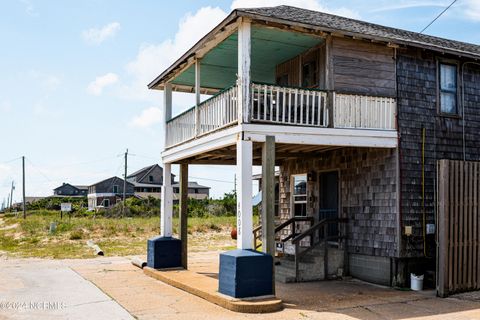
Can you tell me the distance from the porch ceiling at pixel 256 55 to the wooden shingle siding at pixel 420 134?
8.25ft

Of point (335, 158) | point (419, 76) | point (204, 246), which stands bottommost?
point (204, 246)

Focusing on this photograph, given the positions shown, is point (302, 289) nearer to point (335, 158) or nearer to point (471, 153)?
point (335, 158)

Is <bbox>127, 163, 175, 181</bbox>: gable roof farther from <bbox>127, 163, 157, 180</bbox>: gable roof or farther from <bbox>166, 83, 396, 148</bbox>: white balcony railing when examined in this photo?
<bbox>166, 83, 396, 148</bbox>: white balcony railing

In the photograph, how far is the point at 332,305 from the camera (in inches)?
383

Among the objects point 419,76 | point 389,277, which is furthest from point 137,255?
point 419,76

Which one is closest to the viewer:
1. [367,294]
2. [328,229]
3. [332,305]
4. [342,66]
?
[332,305]

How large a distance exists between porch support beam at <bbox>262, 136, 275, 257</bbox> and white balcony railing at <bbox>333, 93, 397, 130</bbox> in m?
1.89

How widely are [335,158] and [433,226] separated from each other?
3211mm

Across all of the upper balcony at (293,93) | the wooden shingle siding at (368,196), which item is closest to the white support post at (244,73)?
the upper balcony at (293,93)

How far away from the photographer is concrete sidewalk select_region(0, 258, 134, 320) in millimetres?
9148

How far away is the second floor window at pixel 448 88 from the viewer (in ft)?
42.5

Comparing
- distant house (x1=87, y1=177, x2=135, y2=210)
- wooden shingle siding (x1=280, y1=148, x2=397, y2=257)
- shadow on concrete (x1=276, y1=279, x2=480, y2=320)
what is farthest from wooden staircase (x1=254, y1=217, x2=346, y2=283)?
distant house (x1=87, y1=177, x2=135, y2=210)

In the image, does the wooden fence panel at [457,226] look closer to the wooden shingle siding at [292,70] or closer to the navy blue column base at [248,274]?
the navy blue column base at [248,274]

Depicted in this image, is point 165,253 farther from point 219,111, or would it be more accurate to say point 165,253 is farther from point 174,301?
point 219,111
